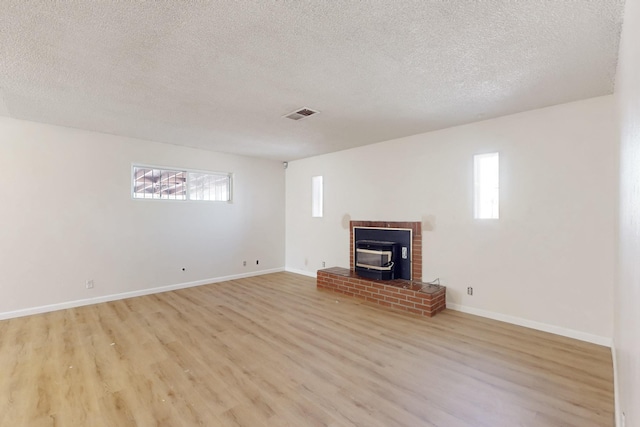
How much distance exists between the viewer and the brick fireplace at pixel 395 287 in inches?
152

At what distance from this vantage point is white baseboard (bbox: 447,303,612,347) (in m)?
3.00

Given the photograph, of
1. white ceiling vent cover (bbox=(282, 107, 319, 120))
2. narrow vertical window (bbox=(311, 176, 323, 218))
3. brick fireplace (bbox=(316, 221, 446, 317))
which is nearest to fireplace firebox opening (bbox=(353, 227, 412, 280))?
brick fireplace (bbox=(316, 221, 446, 317))

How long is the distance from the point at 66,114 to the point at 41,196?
126cm

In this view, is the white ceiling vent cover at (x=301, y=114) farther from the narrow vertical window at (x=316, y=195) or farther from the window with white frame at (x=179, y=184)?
the window with white frame at (x=179, y=184)

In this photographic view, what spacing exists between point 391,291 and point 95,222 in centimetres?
450

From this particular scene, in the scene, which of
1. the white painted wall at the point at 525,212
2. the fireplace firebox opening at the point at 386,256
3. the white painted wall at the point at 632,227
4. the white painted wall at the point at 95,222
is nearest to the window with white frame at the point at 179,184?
the white painted wall at the point at 95,222

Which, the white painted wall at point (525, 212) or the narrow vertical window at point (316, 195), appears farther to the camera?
the narrow vertical window at point (316, 195)

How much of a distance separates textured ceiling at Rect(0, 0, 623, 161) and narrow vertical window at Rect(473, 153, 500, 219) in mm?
592

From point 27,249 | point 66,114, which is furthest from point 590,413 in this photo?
point 27,249

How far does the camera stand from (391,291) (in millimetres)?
4176

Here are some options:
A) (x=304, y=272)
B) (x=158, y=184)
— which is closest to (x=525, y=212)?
(x=304, y=272)

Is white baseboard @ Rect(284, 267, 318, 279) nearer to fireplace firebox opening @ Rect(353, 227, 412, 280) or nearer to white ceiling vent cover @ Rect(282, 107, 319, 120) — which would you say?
fireplace firebox opening @ Rect(353, 227, 412, 280)

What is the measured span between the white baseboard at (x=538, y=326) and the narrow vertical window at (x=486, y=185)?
1231mm

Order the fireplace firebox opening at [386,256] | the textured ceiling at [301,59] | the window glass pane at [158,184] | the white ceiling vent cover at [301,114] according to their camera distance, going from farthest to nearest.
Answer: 1. the window glass pane at [158,184]
2. the fireplace firebox opening at [386,256]
3. the white ceiling vent cover at [301,114]
4. the textured ceiling at [301,59]
